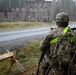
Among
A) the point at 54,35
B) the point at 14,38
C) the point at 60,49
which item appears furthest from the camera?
the point at 14,38

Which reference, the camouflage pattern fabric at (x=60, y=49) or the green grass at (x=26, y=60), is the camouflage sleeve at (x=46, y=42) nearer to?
the camouflage pattern fabric at (x=60, y=49)

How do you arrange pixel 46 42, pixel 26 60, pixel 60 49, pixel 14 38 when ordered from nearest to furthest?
pixel 60 49
pixel 46 42
pixel 26 60
pixel 14 38

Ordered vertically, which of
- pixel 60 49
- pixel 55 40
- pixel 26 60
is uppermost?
pixel 55 40

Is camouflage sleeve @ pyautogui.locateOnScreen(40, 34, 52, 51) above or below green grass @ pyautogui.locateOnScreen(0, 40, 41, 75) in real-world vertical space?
above

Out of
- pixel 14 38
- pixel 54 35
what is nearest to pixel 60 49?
pixel 54 35

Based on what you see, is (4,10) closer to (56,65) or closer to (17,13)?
(17,13)

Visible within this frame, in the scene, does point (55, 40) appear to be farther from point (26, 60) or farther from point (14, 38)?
point (14, 38)

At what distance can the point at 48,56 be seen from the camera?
4262mm

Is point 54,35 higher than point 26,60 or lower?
higher

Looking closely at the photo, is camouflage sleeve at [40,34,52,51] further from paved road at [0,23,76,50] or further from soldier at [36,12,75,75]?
paved road at [0,23,76,50]

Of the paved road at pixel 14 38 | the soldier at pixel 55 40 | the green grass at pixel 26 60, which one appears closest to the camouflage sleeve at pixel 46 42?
the soldier at pixel 55 40

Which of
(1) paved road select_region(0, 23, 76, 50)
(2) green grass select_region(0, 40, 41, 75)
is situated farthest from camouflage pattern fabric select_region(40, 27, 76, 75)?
(1) paved road select_region(0, 23, 76, 50)

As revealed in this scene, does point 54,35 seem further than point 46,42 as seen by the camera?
No

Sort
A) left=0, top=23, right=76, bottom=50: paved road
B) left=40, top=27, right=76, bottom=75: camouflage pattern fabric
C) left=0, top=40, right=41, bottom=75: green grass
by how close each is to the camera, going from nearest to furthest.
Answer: left=40, top=27, right=76, bottom=75: camouflage pattern fabric → left=0, top=40, right=41, bottom=75: green grass → left=0, top=23, right=76, bottom=50: paved road
